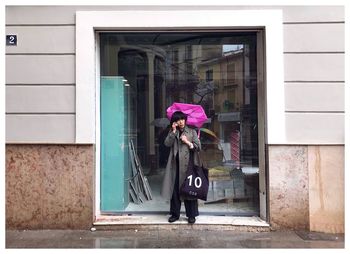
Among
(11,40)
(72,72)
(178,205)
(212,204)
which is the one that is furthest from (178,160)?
(11,40)

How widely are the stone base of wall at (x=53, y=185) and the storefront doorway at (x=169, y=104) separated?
433 millimetres

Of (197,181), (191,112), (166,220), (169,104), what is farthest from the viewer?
(169,104)

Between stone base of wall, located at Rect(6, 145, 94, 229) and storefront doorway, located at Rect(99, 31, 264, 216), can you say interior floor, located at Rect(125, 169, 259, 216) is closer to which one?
storefront doorway, located at Rect(99, 31, 264, 216)

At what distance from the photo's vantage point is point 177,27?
20.3 ft

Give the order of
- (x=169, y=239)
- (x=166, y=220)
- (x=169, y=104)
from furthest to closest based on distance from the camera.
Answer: (x=169, y=104) → (x=166, y=220) → (x=169, y=239)

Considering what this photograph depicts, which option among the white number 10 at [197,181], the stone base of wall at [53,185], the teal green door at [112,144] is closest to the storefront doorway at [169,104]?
the teal green door at [112,144]

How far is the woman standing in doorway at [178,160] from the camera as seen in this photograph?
6.14m

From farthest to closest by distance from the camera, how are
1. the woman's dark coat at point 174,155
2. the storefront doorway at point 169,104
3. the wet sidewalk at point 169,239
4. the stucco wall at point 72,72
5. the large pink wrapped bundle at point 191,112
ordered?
1. the storefront doorway at point 169,104
2. the large pink wrapped bundle at point 191,112
3. the woman's dark coat at point 174,155
4. the stucco wall at point 72,72
5. the wet sidewalk at point 169,239

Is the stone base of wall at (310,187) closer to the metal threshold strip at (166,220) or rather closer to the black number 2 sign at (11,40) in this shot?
the metal threshold strip at (166,220)

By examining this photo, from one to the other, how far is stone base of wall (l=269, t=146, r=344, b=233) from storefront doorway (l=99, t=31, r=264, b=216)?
56 cm

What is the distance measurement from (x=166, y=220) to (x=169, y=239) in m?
0.62

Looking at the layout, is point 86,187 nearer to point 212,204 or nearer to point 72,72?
point 72,72

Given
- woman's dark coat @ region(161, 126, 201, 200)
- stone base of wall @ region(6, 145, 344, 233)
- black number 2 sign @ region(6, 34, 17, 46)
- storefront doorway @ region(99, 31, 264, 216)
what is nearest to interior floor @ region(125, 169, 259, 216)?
storefront doorway @ region(99, 31, 264, 216)
